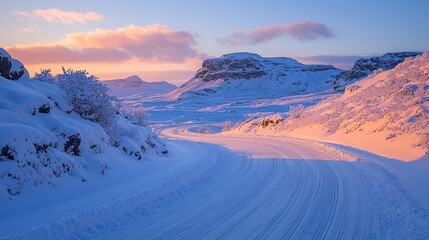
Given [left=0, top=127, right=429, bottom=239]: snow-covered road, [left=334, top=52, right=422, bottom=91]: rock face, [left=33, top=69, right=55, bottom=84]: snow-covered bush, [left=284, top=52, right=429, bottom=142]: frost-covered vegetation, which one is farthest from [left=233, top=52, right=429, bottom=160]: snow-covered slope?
[left=334, top=52, right=422, bottom=91]: rock face

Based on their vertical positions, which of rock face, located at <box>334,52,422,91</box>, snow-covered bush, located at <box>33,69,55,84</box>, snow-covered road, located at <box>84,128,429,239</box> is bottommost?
snow-covered road, located at <box>84,128,429,239</box>

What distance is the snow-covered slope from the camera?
59.2ft

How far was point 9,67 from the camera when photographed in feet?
40.7

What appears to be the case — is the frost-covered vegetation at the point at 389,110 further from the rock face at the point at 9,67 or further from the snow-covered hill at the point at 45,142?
the rock face at the point at 9,67

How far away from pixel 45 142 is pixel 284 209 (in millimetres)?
6627

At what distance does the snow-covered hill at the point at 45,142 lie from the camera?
A: 825 centimetres

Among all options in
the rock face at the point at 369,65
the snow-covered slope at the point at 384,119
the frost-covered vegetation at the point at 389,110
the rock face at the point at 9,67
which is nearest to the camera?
the rock face at the point at 9,67

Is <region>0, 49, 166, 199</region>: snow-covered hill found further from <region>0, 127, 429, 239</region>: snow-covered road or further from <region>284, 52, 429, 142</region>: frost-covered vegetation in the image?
<region>284, 52, 429, 142</region>: frost-covered vegetation

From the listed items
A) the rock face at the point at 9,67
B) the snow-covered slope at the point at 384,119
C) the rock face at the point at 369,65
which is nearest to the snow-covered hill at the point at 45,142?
the rock face at the point at 9,67

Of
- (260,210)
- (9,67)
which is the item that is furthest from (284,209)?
(9,67)

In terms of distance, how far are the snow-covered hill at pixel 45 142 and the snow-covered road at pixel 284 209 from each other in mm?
2759

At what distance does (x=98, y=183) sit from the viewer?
9.96m

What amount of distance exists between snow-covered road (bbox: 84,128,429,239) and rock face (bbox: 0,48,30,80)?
7649 mm

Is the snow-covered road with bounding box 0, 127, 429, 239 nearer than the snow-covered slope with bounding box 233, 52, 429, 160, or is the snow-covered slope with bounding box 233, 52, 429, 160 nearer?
the snow-covered road with bounding box 0, 127, 429, 239
